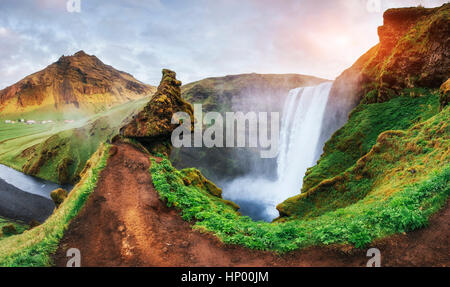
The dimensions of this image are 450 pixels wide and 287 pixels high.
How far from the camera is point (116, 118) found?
60.3 metres

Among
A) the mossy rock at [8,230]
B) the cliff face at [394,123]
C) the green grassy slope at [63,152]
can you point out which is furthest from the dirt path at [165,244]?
the green grassy slope at [63,152]

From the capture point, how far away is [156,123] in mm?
15797

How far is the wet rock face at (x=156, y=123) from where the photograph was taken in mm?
15469

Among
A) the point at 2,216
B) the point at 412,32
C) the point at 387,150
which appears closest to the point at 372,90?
the point at 412,32

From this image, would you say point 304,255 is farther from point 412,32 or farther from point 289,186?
point 289,186

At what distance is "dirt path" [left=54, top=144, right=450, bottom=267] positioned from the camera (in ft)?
15.1

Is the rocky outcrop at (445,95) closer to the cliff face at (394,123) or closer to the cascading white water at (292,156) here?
the cliff face at (394,123)

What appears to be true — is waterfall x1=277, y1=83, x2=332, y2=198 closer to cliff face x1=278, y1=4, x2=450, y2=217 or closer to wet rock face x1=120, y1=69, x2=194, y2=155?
cliff face x1=278, y1=4, x2=450, y2=217

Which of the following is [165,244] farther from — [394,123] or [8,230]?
[8,230]

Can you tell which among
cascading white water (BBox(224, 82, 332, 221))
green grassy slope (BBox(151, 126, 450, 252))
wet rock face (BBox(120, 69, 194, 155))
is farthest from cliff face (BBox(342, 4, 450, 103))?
wet rock face (BBox(120, 69, 194, 155))

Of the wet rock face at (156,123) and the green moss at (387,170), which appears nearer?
the green moss at (387,170)

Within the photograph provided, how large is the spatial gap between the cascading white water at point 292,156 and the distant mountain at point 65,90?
5029 inches

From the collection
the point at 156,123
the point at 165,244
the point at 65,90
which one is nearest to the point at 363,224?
the point at 165,244

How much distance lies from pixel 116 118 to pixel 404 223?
6771 centimetres
